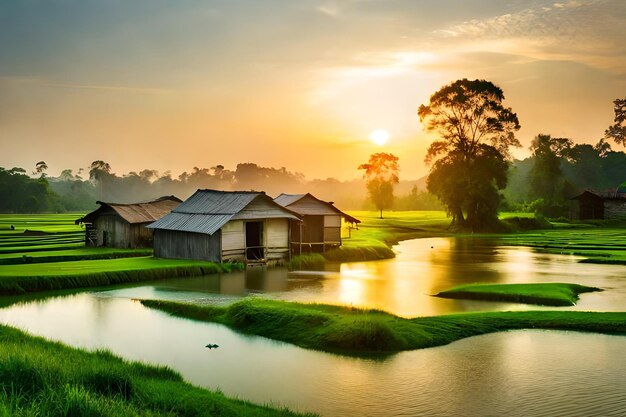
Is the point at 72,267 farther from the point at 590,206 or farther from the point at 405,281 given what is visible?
the point at 590,206

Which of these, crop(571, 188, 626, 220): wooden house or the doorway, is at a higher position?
crop(571, 188, 626, 220): wooden house

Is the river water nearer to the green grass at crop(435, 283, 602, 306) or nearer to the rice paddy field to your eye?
the green grass at crop(435, 283, 602, 306)

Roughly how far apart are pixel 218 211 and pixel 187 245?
313cm

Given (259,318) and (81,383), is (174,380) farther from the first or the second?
(259,318)

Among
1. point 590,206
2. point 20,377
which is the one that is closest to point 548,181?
point 590,206

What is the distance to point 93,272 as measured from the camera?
30609 mm

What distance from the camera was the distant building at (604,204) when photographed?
278 ft

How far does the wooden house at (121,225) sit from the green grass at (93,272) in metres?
10.3

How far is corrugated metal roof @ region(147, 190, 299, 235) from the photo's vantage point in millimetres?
39500

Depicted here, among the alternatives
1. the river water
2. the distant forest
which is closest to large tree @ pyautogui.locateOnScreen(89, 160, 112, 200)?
the distant forest

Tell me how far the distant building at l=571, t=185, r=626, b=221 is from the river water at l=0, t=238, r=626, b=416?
61.0 metres

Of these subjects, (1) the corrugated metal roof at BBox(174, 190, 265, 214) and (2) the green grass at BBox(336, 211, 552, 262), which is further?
(2) the green grass at BBox(336, 211, 552, 262)

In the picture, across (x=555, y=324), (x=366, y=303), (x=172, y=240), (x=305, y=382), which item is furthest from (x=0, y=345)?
(x=172, y=240)

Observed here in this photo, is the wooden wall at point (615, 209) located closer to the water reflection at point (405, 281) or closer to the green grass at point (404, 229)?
the green grass at point (404, 229)
